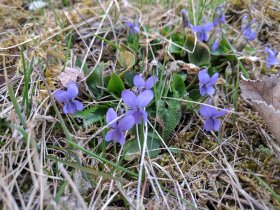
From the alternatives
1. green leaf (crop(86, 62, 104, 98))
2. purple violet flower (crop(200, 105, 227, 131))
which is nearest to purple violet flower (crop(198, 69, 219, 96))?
purple violet flower (crop(200, 105, 227, 131))

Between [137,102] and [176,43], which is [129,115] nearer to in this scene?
[137,102]

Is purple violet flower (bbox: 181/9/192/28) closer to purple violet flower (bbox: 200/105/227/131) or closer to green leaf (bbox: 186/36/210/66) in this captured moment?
green leaf (bbox: 186/36/210/66)

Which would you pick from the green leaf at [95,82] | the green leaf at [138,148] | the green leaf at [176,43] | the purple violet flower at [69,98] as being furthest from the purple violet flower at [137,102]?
the green leaf at [176,43]

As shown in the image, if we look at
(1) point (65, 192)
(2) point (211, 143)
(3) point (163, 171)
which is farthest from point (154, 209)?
(2) point (211, 143)

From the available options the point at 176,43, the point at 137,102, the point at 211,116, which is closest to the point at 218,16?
the point at 176,43

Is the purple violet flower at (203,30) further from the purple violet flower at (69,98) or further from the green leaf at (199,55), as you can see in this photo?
the purple violet flower at (69,98)
